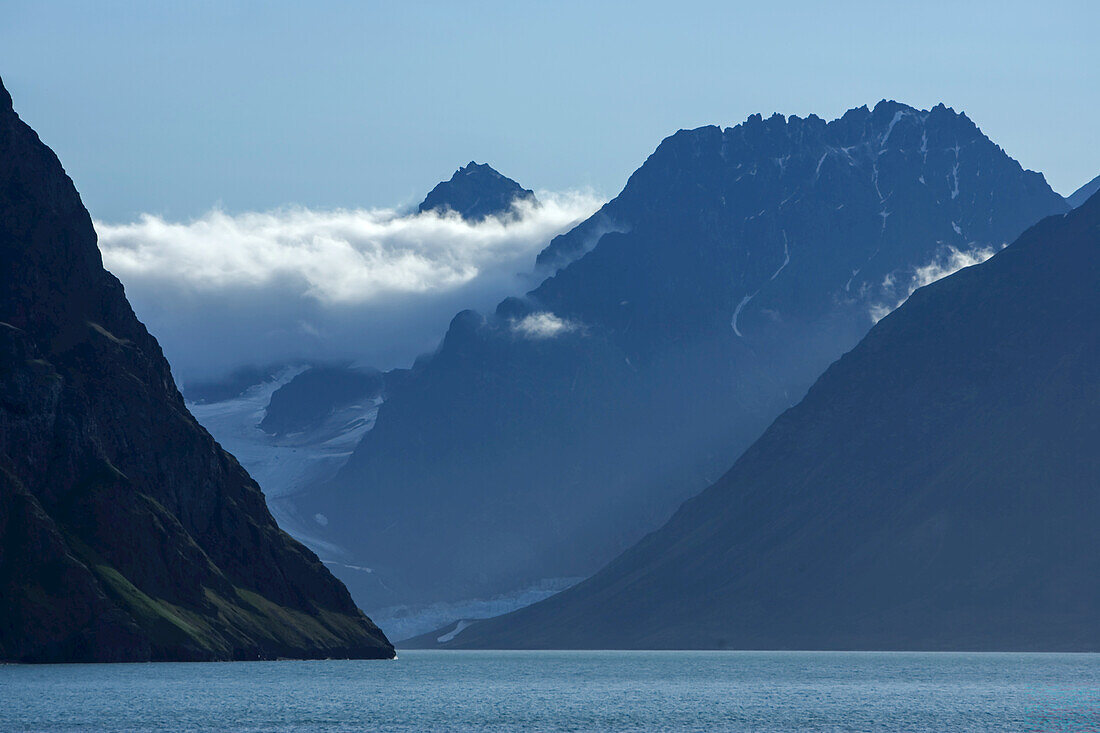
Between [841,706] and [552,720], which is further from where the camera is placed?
[841,706]

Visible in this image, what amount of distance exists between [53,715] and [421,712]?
3986 cm

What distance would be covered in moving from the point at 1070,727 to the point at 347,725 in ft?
230

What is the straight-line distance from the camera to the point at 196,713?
17362 centimetres

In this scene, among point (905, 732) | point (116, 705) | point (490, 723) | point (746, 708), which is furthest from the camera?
point (746, 708)

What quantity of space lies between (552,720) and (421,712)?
707 inches

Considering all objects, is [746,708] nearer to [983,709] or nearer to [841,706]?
[841,706]

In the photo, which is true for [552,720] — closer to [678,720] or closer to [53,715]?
[678,720]

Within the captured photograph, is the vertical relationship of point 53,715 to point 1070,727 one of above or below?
above

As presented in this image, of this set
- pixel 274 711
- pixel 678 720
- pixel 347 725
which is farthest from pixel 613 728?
pixel 274 711

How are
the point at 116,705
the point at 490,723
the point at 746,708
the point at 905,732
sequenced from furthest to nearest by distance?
1. the point at 746,708
2. the point at 116,705
3. the point at 490,723
4. the point at 905,732

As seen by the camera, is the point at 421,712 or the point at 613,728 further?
the point at 421,712

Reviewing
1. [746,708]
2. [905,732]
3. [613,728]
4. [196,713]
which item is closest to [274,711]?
[196,713]

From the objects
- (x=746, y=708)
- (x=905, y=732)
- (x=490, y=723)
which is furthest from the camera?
(x=746, y=708)

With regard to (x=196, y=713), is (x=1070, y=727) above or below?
below
